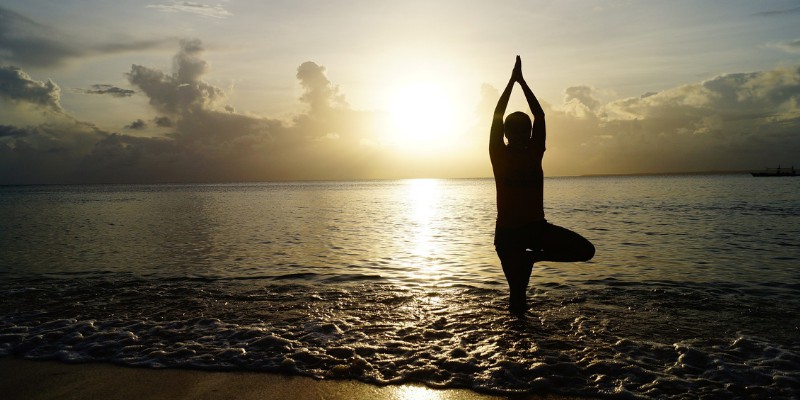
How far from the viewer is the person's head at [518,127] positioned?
7.17 metres

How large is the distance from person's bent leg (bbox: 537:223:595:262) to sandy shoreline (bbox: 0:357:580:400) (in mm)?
2705

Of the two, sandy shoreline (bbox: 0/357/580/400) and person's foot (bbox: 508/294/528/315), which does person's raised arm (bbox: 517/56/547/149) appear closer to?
person's foot (bbox: 508/294/528/315)

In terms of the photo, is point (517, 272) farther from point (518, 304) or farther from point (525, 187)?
point (525, 187)

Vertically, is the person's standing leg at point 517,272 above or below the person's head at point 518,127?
below

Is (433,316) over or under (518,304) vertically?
under

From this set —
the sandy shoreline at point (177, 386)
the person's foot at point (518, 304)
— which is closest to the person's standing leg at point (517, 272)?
the person's foot at point (518, 304)

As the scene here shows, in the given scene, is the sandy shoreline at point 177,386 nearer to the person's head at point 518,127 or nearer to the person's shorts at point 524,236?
the person's shorts at point 524,236

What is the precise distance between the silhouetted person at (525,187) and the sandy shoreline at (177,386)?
274 centimetres

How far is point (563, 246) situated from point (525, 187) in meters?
1.07

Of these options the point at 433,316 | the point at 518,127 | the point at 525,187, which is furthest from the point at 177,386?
the point at 518,127

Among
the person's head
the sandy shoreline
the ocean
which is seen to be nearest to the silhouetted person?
the person's head

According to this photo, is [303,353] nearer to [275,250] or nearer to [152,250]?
[275,250]

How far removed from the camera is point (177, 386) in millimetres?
5301

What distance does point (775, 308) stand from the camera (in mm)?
8688
